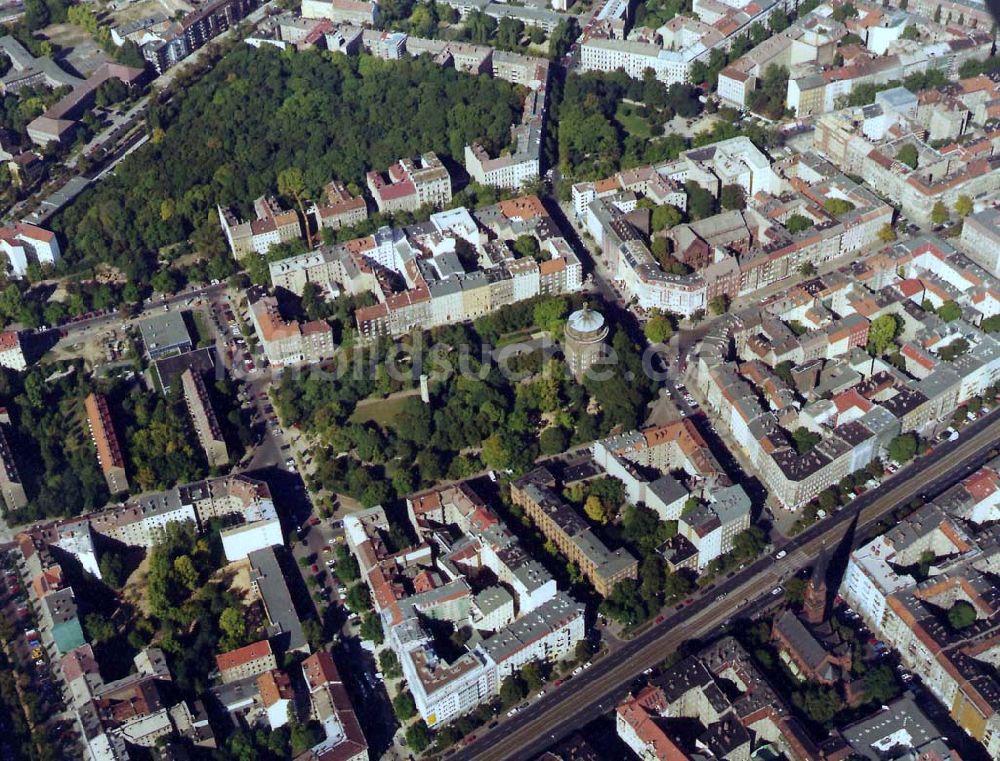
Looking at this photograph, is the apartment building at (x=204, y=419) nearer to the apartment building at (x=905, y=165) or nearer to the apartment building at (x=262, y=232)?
the apartment building at (x=262, y=232)

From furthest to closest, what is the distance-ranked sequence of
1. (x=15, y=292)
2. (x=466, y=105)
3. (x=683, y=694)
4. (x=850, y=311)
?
(x=466, y=105), (x=15, y=292), (x=850, y=311), (x=683, y=694)

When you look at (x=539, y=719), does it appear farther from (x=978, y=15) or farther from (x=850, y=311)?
(x=978, y=15)

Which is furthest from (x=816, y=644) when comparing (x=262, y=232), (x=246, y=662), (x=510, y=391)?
(x=262, y=232)

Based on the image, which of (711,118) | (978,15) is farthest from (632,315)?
(978,15)

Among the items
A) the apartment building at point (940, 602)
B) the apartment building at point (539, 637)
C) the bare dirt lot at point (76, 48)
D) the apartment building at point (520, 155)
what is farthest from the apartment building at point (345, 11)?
the apartment building at point (940, 602)

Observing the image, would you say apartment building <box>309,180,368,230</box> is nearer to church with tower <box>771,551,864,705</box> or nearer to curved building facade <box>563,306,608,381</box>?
curved building facade <box>563,306,608,381</box>

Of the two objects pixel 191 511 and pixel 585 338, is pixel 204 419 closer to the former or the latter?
pixel 191 511
